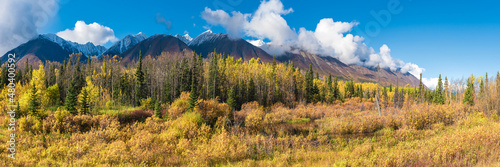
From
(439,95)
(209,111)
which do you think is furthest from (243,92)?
(439,95)

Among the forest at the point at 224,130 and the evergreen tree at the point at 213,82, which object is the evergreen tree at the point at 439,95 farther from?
the evergreen tree at the point at 213,82

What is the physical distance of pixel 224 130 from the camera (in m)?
17.5

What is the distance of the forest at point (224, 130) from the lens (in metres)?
11.2

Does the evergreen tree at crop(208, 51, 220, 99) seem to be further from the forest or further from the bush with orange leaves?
the bush with orange leaves

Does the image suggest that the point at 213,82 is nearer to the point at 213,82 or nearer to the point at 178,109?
the point at 213,82

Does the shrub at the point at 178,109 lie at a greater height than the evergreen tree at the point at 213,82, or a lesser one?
lesser

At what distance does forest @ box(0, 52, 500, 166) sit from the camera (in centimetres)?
1123

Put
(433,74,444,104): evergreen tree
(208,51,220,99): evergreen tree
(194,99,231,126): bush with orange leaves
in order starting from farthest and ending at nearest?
(433,74,444,104): evergreen tree → (208,51,220,99): evergreen tree → (194,99,231,126): bush with orange leaves

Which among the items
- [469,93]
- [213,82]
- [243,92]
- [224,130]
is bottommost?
[224,130]

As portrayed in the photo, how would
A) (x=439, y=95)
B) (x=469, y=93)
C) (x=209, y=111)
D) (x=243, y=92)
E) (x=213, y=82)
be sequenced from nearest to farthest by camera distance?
(x=209, y=111)
(x=213, y=82)
(x=243, y=92)
(x=469, y=93)
(x=439, y=95)

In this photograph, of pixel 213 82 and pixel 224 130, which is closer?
pixel 224 130

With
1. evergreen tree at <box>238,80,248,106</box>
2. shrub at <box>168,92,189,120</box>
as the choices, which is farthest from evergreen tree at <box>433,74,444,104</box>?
shrub at <box>168,92,189,120</box>

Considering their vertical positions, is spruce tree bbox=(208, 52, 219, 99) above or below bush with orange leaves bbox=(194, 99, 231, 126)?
above

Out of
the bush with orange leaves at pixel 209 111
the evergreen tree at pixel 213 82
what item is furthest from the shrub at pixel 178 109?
the evergreen tree at pixel 213 82
